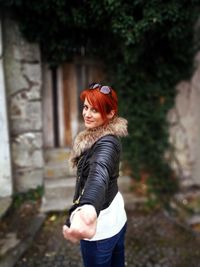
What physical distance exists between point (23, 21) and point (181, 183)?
2826 millimetres

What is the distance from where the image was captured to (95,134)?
1.72 meters

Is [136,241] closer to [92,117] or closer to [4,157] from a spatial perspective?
[4,157]

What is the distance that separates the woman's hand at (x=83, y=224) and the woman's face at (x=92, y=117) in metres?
0.56

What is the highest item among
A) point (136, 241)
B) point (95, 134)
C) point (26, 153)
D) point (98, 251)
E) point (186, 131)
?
point (95, 134)

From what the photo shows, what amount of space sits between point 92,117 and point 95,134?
97mm

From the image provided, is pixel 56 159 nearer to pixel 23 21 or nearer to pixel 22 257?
pixel 22 257

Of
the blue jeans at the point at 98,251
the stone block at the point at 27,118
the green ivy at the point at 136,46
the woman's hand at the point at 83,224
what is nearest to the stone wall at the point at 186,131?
the green ivy at the point at 136,46

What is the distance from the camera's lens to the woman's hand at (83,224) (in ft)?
4.10

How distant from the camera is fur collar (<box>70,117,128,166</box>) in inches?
67.2

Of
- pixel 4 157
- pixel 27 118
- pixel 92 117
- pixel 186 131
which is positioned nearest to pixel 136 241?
pixel 186 131

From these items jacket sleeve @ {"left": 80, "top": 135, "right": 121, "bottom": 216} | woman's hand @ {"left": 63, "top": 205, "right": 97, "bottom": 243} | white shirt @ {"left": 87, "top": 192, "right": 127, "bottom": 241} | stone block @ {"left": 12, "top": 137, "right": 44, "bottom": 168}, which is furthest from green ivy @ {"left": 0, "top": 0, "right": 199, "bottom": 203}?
woman's hand @ {"left": 63, "top": 205, "right": 97, "bottom": 243}

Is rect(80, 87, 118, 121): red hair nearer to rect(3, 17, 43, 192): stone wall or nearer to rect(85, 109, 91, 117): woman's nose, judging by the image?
rect(85, 109, 91, 117): woman's nose

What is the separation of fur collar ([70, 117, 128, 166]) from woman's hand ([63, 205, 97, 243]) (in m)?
0.48

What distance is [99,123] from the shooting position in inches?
68.4
